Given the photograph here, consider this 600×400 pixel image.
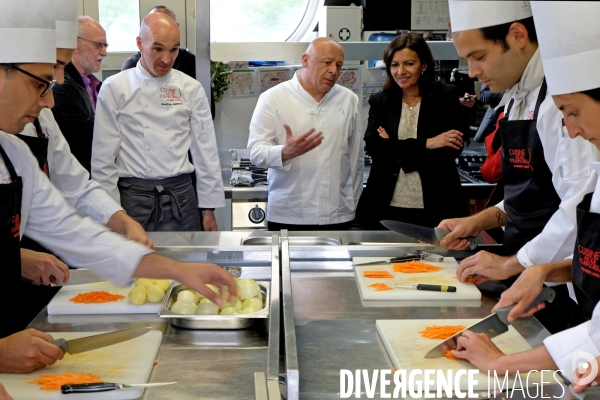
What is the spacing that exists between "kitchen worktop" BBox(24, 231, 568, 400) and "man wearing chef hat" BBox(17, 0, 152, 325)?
14 centimetres

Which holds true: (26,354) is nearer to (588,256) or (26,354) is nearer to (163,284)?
(163,284)

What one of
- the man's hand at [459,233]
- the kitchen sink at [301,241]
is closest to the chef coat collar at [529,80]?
the man's hand at [459,233]

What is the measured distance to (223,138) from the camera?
479cm

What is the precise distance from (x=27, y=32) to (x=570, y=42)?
46.3 inches

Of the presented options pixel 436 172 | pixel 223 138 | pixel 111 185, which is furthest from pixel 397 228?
pixel 223 138

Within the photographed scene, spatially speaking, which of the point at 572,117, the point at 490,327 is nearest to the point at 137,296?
the point at 490,327

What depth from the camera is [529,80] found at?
79.4 inches

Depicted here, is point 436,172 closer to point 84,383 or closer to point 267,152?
point 267,152

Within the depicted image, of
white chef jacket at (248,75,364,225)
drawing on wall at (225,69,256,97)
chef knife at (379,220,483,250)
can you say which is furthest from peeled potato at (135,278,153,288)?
drawing on wall at (225,69,256,97)

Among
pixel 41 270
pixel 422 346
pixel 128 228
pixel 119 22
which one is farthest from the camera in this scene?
pixel 119 22

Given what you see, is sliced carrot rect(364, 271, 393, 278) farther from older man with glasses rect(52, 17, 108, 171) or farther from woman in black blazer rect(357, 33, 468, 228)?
older man with glasses rect(52, 17, 108, 171)

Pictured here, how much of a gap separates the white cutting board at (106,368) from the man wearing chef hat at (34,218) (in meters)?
0.04

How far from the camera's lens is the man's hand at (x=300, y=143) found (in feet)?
10.6

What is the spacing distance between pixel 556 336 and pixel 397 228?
1.02m
